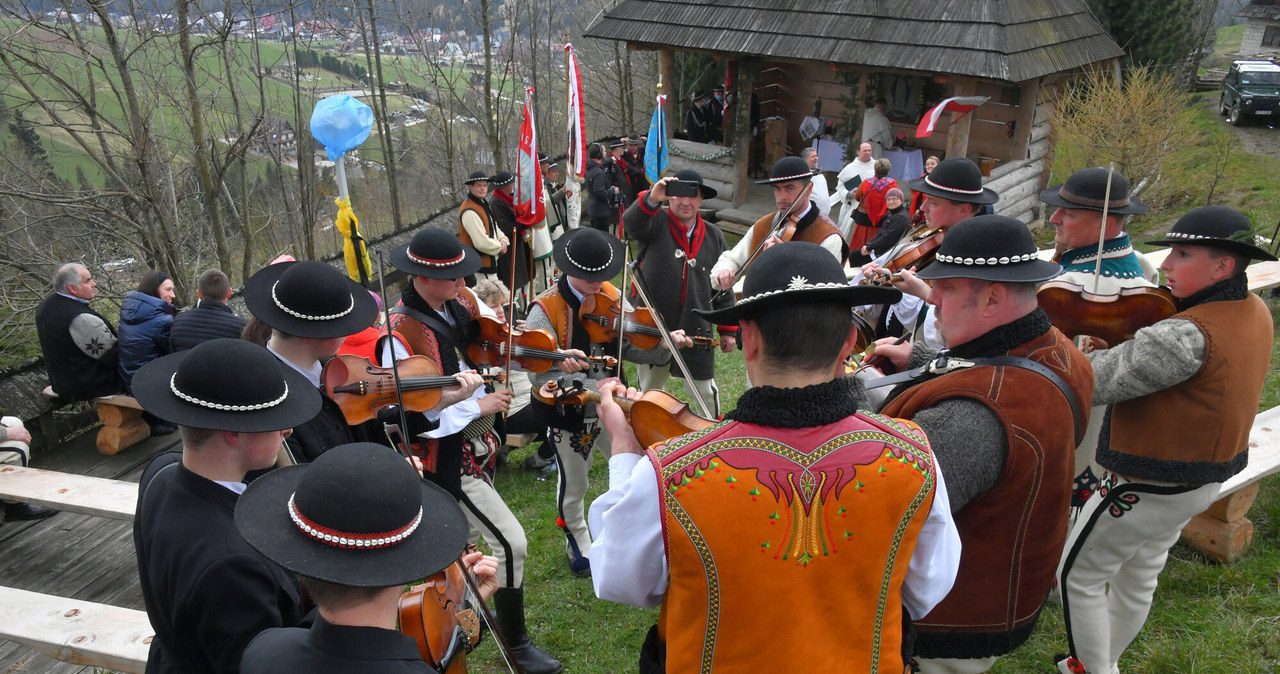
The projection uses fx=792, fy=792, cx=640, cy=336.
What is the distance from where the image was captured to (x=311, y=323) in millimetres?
2992

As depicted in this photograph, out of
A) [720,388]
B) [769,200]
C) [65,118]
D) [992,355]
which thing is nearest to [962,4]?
[769,200]

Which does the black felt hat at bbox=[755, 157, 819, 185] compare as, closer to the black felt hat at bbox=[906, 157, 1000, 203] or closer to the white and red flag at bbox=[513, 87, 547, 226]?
the black felt hat at bbox=[906, 157, 1000, 203]

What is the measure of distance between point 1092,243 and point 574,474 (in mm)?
2803

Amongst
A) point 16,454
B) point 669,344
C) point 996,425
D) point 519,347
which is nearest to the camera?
point 996,425

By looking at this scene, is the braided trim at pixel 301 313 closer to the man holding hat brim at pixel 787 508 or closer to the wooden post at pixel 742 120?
the man holding hat brim at pixel 787 508

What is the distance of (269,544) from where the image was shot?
69.4 inches

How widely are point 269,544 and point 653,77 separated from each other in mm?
19132

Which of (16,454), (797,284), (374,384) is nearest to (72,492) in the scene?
(16,454)

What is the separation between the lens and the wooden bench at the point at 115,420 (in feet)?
19.6

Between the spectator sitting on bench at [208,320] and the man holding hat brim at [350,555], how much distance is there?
374 centimetres

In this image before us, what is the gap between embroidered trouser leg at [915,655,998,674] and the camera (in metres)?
2.60

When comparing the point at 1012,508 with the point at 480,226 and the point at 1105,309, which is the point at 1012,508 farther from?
the point at 480,226

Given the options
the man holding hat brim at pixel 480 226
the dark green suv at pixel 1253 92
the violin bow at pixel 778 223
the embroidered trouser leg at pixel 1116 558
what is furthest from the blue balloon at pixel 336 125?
the dark green suv at pixel 1253 92

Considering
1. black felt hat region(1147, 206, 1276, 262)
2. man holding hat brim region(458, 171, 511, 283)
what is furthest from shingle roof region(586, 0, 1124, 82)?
black felt hat region(1147, 206, 1276, 262)
